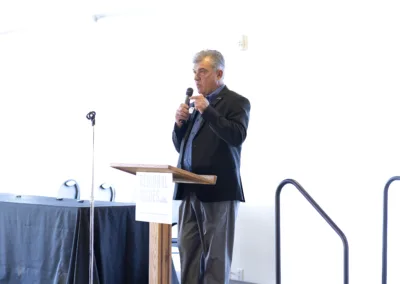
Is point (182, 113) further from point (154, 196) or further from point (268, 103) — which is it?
point (268, 103)

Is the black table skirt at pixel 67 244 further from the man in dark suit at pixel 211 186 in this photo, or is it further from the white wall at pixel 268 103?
the white wall at pixel 268 103

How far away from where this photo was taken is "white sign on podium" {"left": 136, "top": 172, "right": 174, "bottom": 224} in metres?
1.70

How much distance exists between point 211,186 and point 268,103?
1.51 metres

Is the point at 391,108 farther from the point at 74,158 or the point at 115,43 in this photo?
the point at 74,158

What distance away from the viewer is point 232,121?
207 cm

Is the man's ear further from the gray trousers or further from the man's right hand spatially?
the gray trousers

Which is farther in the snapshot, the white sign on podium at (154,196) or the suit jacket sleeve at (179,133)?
the suit jacket sleeve at (179,133)

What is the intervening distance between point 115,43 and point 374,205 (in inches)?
117

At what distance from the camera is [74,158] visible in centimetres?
457

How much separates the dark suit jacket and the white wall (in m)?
1.21

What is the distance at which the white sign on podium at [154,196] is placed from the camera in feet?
5.57

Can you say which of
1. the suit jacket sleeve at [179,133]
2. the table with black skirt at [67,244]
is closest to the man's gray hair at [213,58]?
the suit jacket sleeve at [179,133]

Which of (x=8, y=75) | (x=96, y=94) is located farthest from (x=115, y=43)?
(x=8, y=75)

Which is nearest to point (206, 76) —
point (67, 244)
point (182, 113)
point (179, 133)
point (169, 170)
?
point (182, 113)
